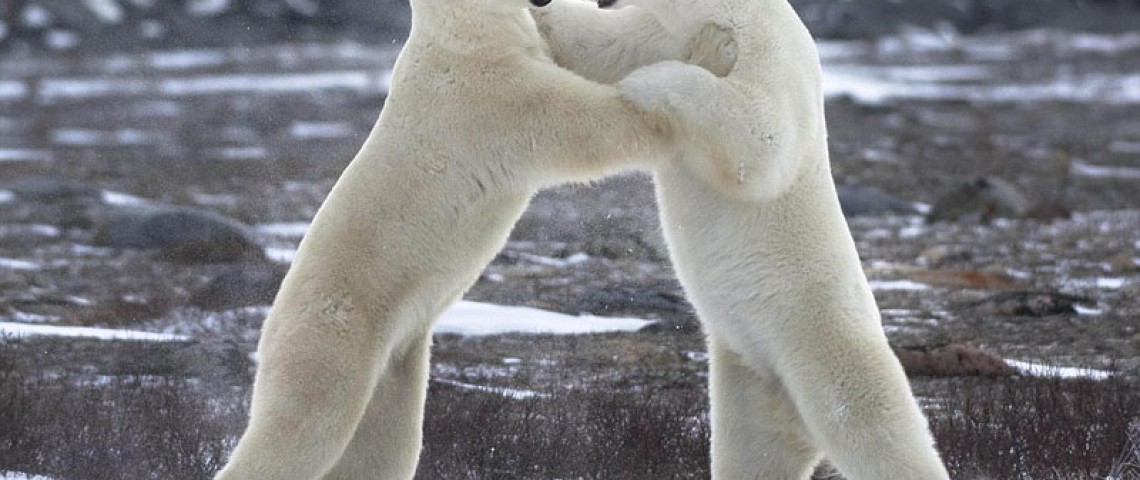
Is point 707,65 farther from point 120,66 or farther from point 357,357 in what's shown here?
point 120,66

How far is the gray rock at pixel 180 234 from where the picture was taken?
10336 mm

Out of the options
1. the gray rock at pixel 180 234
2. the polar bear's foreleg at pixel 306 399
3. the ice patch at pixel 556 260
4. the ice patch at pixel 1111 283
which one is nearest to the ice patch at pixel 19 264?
the gray rock at pixel 180 234

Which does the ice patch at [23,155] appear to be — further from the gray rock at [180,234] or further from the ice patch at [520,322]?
Result: the ice patch at [520,322]

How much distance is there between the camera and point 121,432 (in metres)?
5.47

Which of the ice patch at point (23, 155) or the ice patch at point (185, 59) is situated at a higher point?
the ice patch at point (23, 155)

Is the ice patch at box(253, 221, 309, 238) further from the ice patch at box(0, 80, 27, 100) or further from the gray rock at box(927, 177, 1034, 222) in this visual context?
the ice patch at box(0, 80, 27, 100)

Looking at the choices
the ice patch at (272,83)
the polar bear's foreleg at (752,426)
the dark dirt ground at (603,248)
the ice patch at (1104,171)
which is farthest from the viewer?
the ice patch at (272,83)

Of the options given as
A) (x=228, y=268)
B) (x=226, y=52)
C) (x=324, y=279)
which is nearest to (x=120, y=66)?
(x=226, y=52)

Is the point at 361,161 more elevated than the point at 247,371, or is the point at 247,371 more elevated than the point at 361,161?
the point at 361,161

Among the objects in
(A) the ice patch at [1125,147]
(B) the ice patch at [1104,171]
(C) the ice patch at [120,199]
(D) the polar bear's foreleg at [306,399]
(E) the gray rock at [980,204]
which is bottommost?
(A) the ice patch at [1125,147]

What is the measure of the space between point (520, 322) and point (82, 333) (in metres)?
2.18

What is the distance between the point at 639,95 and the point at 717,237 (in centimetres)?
50

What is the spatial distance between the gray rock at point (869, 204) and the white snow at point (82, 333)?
25.4ft

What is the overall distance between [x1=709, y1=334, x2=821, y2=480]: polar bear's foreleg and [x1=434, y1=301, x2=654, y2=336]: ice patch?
3.15 m
